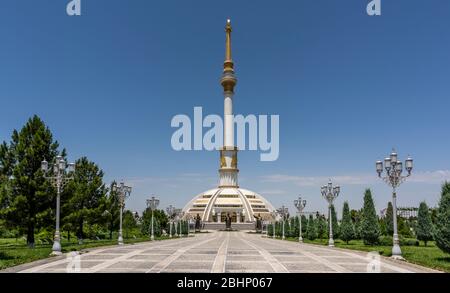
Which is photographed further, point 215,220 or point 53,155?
point 215,220

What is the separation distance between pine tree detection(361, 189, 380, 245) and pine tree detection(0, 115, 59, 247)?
2619 cm

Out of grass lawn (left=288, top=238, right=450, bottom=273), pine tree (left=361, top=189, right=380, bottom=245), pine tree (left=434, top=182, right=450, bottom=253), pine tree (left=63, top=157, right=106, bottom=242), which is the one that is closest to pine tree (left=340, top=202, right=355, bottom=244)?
pine tree (left=361, top=189, right=380, bottom=245)

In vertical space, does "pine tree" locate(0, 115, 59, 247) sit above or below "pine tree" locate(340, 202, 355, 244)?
above

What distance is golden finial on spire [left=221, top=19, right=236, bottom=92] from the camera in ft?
361

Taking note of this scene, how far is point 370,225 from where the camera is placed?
3503 cm

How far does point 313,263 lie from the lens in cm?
1958

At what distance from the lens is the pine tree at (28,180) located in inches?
1211

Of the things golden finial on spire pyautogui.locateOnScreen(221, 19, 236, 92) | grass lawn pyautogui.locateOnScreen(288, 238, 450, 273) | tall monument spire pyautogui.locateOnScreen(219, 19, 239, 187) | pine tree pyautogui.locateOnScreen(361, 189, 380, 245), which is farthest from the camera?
golden finial on spire pyautogui.locateOnScreen(221, 19, 236, 92)

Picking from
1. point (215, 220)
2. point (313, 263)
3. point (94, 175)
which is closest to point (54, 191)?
point (94, 175)

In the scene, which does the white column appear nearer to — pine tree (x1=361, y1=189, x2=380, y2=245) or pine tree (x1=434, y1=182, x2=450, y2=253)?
pine tree (x1=361, y1=189, x2=380, y2=245)

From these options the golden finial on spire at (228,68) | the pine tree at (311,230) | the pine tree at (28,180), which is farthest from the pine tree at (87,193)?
the golden finial on spire at (228,68)
